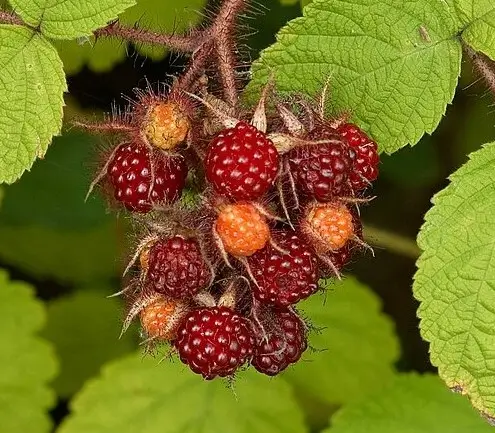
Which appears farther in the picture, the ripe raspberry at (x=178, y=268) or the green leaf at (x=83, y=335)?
the green leaf at (x=83, y=335)

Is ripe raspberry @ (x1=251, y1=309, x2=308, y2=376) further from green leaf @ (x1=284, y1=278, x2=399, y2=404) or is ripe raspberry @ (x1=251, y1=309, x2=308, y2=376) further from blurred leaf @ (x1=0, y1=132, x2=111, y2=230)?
blurred leaf @ (x1=0, y1=132, x2=111, y2=230)

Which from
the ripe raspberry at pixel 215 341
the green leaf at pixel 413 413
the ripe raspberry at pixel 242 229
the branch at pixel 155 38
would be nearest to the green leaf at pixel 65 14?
the branch at pixel 155 38

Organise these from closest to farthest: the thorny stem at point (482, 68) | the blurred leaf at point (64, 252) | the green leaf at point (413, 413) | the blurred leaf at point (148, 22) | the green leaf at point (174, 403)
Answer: the thorny stem at point (482, 68), the blurred leaf at point (148, 22), the green leaf at point (413, 413), the green leaf at point (174, 403), the blurred leaf at point (64, 252)

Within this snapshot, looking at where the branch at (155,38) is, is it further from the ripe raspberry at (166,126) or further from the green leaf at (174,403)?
the green leaf at (174,403)

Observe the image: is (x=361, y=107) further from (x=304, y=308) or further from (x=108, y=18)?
(x=304, y=308)

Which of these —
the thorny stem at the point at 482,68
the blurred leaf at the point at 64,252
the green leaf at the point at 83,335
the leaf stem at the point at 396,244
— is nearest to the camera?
the thorny stem at the point at 482,68

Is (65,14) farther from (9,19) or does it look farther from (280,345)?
(280,345)

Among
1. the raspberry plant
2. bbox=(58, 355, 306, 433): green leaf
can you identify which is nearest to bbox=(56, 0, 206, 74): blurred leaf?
the raspberry plant
